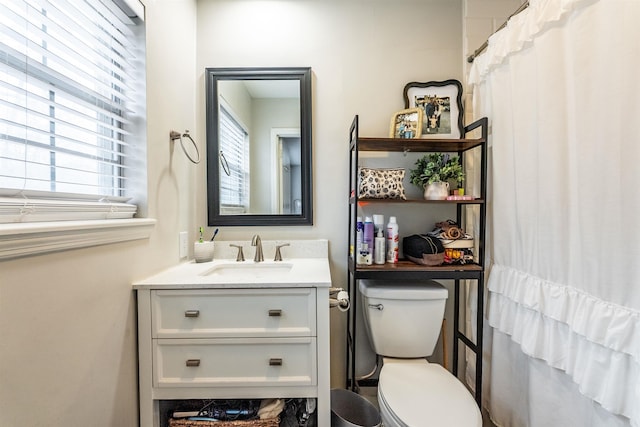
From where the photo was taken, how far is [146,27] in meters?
1.15

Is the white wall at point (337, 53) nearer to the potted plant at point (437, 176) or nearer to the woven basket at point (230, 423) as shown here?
the potted plant at point (437, 176)

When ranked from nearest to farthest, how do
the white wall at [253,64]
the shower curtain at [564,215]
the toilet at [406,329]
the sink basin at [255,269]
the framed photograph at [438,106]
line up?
the shower curtain at [564,215]
the white wall at [253,64]
the toilet at [406,329]
the sink basin at [255,269]
the framed photograph at [438,106]

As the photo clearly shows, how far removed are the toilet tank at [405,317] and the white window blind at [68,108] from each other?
1189 mm

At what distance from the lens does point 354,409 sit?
55.9 inches

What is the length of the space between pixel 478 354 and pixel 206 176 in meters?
1.74

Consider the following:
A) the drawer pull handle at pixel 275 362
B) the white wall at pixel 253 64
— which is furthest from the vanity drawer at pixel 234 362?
the white wall at pixel 253 64

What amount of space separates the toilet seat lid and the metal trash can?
278mm

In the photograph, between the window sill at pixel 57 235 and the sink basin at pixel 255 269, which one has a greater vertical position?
the window sill at pixel 57 235

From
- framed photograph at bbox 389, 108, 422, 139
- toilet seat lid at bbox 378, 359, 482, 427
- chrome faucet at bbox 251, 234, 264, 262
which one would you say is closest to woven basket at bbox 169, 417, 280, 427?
toilet seat lid at bbox 378, 359, 482, 427

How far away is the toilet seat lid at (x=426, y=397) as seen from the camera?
981 millimetres

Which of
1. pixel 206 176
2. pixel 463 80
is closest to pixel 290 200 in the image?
pixel 206 176

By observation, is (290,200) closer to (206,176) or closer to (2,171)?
(206,176)

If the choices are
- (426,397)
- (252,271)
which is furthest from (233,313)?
(426,397)

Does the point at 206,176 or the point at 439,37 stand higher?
the point at 439,37
